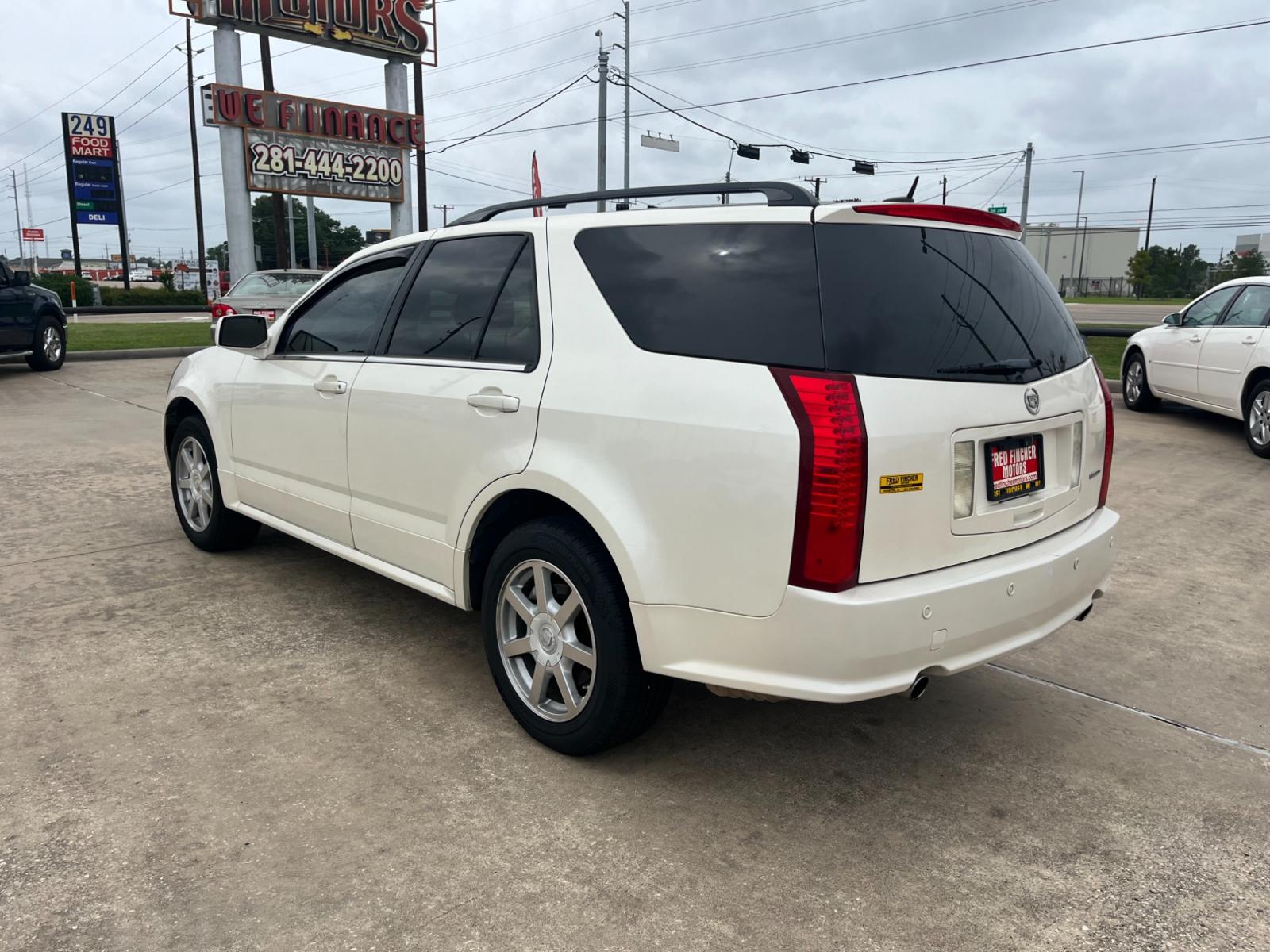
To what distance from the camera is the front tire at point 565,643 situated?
9.53 ft

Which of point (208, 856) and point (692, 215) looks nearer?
point (208, 856)

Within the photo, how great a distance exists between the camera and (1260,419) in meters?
8.66

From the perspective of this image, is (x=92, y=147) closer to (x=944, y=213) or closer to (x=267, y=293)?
(x=267, y=293)

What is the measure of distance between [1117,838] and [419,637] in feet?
9.23

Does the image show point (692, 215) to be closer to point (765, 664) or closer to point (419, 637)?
point (765, 664)

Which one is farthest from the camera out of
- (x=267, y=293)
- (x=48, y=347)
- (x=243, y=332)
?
(x=267, y=293)

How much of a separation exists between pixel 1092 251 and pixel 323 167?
97842 millimetres

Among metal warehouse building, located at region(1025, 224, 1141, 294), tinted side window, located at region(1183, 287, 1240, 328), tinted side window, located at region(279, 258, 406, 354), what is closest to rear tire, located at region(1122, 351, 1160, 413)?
tinted side window, located at region(1183, 287, 1240, 328)

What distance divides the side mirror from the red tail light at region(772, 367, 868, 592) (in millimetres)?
3115

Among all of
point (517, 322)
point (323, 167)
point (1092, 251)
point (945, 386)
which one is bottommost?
point (945, 386)

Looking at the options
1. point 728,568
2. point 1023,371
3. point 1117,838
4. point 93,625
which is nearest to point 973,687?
point 1117,838

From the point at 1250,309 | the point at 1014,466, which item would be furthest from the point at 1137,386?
the point at 1014,466

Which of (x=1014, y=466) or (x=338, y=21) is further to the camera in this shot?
(x=338, y=21)

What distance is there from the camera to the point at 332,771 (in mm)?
3084
